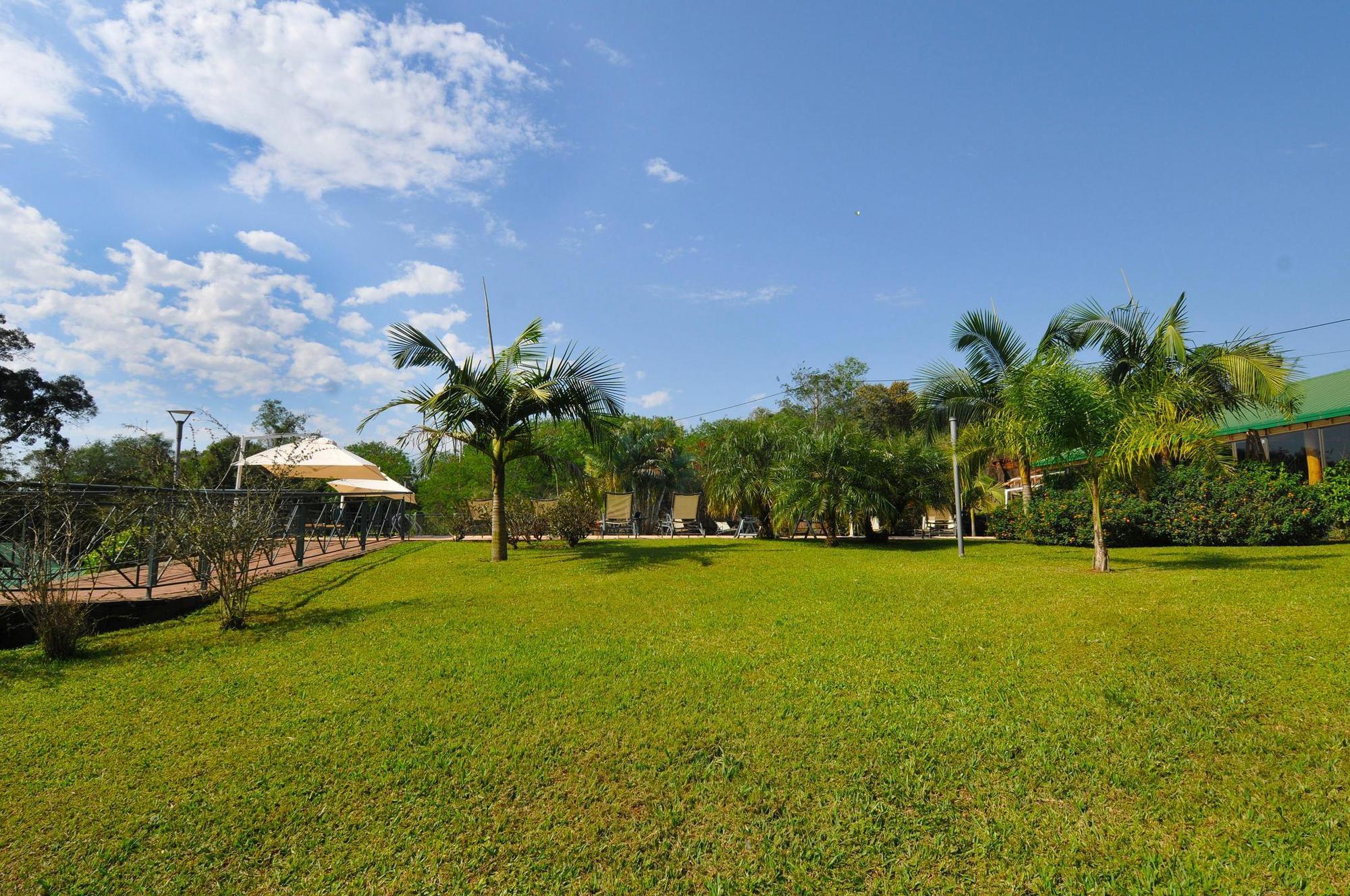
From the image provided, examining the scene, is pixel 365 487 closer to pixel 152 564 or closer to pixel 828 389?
pixel 152 564

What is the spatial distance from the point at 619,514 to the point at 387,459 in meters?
24.2

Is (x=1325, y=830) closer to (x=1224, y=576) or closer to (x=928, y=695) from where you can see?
(x=928, y=695)

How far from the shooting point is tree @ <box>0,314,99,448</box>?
27.2 metres

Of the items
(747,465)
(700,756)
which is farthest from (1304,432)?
(700,756)

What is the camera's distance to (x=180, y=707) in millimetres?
3865

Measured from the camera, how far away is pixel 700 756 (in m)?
3.15

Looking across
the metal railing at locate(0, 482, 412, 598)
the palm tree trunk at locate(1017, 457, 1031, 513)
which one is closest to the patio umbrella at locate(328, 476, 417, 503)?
the metal railing at locate(0, 482, 412, 598)

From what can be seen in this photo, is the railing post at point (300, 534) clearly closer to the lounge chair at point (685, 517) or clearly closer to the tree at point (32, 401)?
the lounge chair at point (685, 517)

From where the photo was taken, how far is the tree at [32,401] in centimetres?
2722

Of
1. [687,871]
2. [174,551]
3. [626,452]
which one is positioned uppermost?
[626,452]

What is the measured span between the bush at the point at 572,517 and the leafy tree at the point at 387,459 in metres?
18.9

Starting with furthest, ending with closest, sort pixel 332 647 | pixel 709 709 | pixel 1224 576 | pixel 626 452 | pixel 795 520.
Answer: pixel 626 452 < pixel 795 520 < pixel 1224 576 < pixel 332 647 < pixel 709 709

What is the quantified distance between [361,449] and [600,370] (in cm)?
3989

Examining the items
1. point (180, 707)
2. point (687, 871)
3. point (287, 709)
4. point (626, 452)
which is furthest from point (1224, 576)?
point (626, 452)
